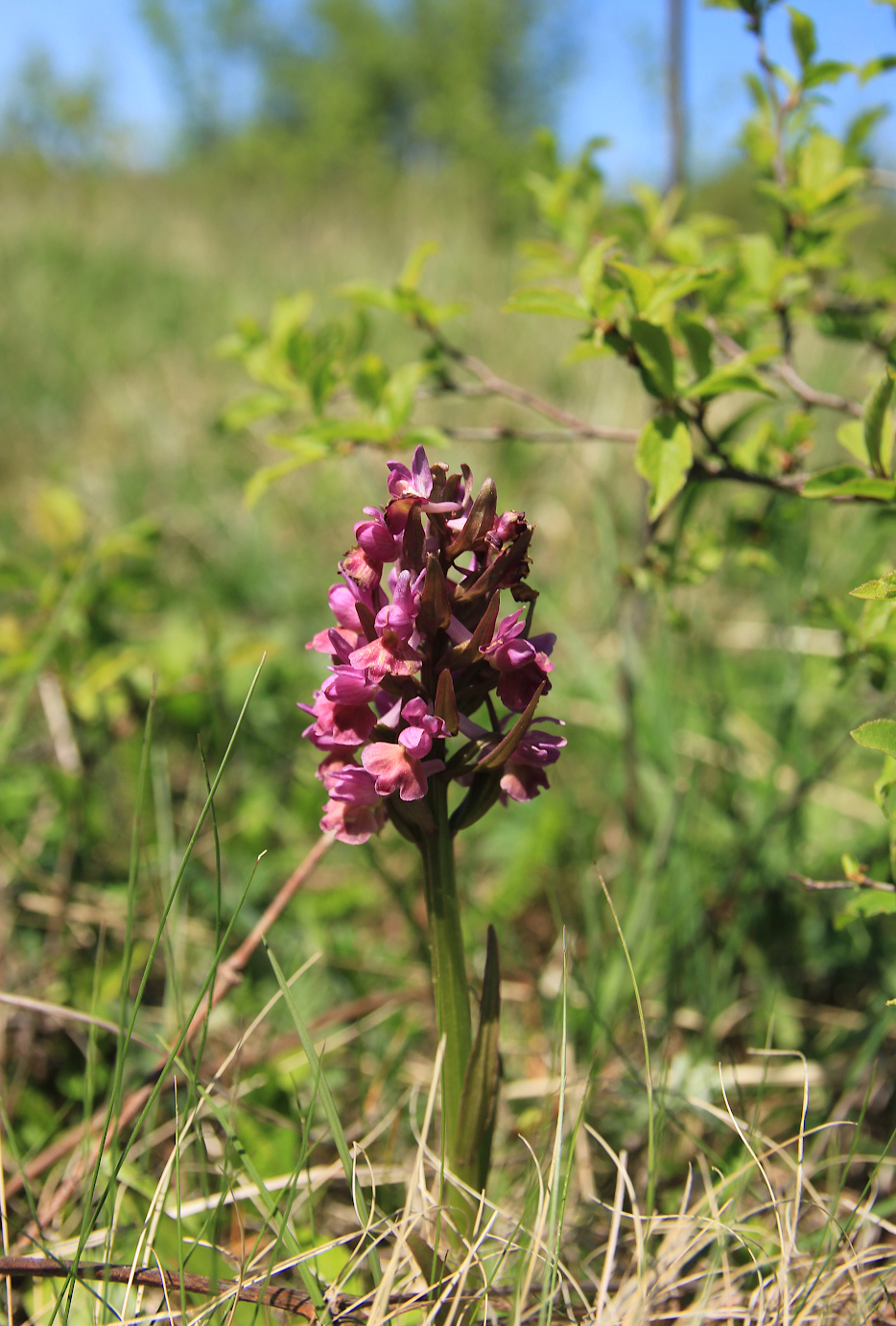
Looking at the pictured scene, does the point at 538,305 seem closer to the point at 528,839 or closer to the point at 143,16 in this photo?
the point at 528,839

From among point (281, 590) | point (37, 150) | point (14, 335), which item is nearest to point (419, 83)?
point (37, 150)

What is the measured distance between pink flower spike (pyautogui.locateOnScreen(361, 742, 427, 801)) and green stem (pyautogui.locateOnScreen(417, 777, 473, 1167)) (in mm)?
81

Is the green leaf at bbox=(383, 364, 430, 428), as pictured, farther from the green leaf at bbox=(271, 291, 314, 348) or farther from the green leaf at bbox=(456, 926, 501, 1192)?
the green leaf at bbox=(456, 926, 501, 1192)

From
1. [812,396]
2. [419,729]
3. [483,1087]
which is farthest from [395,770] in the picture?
[812,396]

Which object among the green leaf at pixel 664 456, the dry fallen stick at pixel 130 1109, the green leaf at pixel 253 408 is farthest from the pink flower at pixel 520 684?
the green leaf at pixel 253 408

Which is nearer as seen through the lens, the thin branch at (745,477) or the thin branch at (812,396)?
the thin branch at (745,477)

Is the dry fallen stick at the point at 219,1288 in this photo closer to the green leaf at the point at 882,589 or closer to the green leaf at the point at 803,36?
the green leaf at the point at 882,589

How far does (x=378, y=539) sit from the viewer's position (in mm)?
893

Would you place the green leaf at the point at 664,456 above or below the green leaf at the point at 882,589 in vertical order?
above

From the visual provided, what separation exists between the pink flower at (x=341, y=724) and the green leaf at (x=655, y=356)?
586 mm

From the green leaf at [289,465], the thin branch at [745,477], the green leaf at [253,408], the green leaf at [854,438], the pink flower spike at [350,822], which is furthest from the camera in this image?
the green leaf at [253,408]

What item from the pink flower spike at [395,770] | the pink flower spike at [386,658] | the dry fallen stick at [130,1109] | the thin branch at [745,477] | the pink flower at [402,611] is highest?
the thin branch at [745,477]

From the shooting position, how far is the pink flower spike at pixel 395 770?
841 millimetres

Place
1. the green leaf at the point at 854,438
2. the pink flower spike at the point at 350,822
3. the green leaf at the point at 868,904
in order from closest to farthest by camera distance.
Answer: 1. the pink flower spike at the point at 350,822
2. the green leaf at the point at 868,904
3. the green leaf at the point at 854,438
